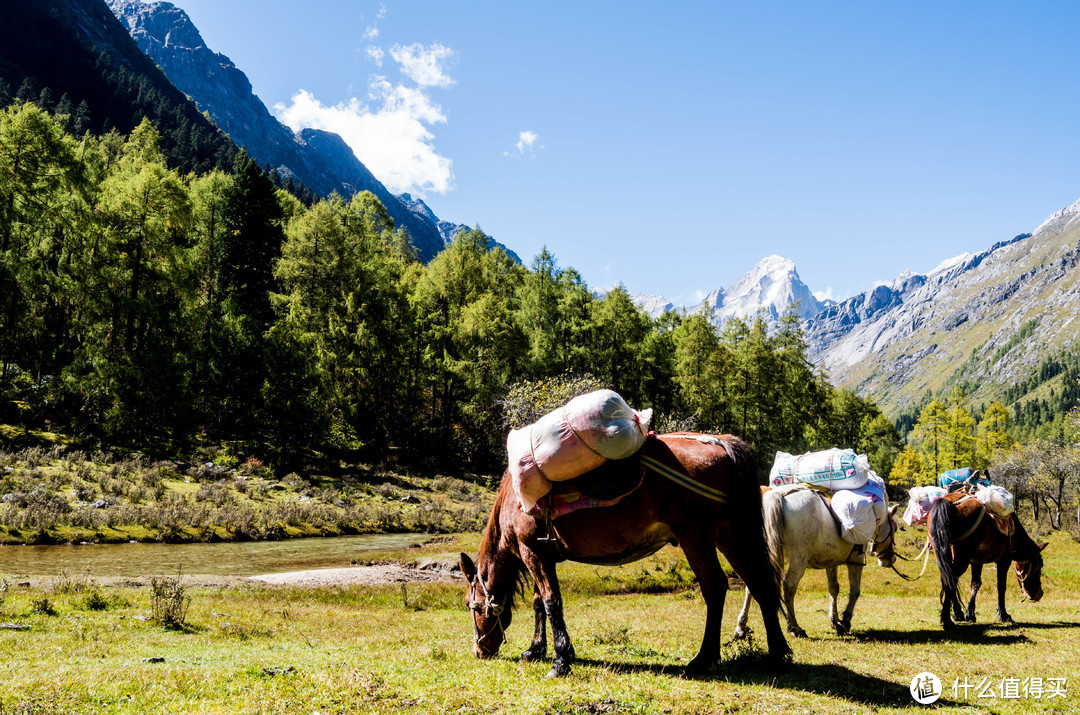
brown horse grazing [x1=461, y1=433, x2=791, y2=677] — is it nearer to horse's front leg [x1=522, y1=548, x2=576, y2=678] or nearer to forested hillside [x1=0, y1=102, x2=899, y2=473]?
horse's front leg [x1=522, y1=548, x2=576, y2=678]

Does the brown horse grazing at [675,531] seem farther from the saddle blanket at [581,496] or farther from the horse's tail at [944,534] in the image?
the horse's tail at [944,534]

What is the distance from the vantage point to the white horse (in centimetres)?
1073

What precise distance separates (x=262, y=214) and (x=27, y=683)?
162ft

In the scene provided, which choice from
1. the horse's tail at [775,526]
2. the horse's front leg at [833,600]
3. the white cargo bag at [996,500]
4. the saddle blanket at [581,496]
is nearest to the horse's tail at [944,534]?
the white cargo bag at [996,500]

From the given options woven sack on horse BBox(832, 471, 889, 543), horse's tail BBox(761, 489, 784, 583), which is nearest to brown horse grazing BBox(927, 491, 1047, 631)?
woven sack on horse BBox(832, 471, 889, 543)

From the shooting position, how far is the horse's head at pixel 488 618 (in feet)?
27.3

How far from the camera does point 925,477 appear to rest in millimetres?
65625

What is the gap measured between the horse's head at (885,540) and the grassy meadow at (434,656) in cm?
135

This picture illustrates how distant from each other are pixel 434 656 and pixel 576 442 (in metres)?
3.79

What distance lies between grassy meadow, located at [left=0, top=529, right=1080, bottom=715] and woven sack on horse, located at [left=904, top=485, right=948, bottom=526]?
7.37ft

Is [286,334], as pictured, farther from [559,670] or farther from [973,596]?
[973,596]

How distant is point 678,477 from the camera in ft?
24.1

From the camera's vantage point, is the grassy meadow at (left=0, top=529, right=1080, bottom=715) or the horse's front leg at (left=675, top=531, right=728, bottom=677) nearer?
the grassy meadow at (left=0, top=529, right=1080, bottom=715)

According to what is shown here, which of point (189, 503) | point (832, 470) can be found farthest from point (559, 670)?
point (189, 503)
